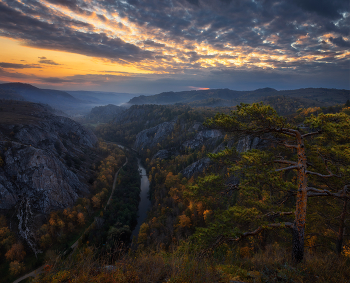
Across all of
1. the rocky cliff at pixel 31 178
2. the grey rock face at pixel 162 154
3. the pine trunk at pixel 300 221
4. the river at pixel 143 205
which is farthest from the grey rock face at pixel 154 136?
the pine trunk at pixel 300 221

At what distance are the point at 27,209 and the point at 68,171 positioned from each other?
68.1 feet

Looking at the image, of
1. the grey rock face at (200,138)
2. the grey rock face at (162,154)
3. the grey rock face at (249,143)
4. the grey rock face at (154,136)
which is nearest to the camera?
the grey rock face at (249,143)

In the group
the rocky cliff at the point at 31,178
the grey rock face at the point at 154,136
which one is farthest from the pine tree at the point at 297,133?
the grey rock face at the point at 154,136

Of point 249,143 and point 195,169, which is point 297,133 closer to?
point 249,143

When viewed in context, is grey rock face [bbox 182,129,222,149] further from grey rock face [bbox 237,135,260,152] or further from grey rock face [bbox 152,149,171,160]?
grey rock face [bbox 237,135,260,152]

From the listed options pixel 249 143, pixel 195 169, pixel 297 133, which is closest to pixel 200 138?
pixel 195 169

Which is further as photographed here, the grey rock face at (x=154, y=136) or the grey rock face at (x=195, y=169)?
the grey rock face at (x=154, y=136)

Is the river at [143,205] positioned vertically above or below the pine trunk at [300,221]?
below

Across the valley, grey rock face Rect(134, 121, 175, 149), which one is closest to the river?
the valley

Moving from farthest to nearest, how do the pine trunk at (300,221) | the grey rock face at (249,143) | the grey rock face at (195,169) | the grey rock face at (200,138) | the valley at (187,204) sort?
the grey rock face at (200,138) < the grey rock face at (195,169) < the grey rock face at (249,143) < the pine trunk at (300,221) < the valley at (187,204)

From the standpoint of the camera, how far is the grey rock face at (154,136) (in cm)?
15425

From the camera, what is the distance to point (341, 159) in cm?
917

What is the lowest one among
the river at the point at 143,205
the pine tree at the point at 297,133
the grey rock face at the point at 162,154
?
the river at the point at 143,205

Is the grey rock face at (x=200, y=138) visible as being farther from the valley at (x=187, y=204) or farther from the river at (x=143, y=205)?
the river at (x=143, y=205)
